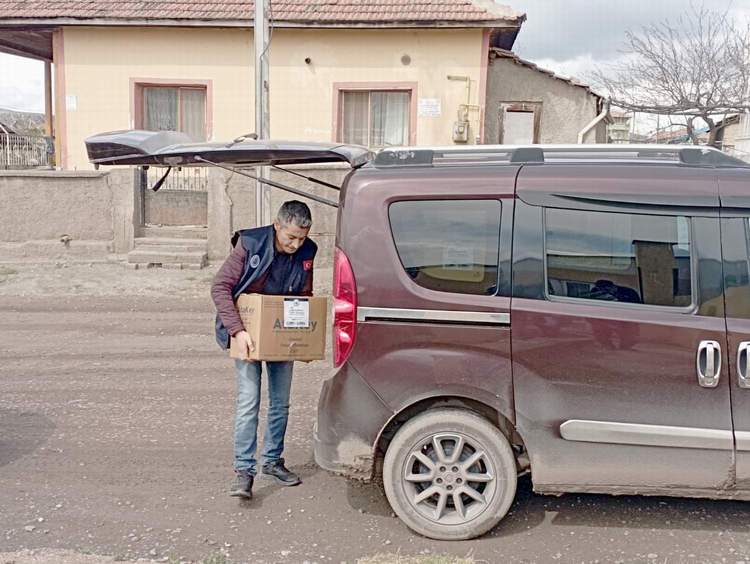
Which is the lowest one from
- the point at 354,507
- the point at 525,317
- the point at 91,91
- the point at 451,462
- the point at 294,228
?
the point at 354,507

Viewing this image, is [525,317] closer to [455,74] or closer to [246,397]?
[246,397]

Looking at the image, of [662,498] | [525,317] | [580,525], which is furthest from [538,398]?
[662,498]

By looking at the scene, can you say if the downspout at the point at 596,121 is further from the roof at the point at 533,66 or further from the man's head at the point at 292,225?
the man's head at the point at 292,225

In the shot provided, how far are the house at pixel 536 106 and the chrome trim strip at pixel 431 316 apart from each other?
1152cm

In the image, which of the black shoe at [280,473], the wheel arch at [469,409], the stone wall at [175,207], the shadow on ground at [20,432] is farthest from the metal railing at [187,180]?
the wheel arch at [469,409]

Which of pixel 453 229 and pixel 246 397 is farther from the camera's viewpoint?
pixel 246 397

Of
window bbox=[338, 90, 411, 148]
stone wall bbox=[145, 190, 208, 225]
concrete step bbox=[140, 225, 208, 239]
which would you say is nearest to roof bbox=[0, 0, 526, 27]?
window bbox=[338, 90, 411, 148]

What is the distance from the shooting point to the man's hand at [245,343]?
165 inches

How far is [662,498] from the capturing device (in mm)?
4340

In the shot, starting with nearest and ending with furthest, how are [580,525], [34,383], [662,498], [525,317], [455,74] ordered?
[525,317]
[580,525]
[662,498]
[34,383]
[455,74]

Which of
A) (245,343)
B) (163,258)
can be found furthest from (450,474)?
(163,258)

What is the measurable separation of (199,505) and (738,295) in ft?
10.0

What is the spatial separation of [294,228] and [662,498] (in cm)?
265

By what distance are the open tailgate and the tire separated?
4.99ft
